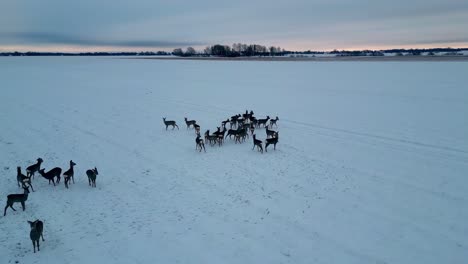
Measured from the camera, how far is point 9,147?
18.1 m

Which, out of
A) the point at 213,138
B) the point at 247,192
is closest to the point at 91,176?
the point at 247,192

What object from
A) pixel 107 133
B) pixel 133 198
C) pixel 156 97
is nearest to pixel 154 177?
pixel 133 198

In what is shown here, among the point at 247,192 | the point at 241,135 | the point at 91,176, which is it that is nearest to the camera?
the point at 247,192

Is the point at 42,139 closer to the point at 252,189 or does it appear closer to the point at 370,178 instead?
the point at 252,189

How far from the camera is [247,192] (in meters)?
12.5

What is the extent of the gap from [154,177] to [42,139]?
939 cm

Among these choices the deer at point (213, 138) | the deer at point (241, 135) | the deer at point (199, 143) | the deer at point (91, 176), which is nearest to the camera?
the deer at point (91, 176)

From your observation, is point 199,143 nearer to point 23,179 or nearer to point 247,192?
point 247,192

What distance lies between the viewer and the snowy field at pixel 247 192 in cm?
921

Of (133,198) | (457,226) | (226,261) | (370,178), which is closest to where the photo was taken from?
(226,261)

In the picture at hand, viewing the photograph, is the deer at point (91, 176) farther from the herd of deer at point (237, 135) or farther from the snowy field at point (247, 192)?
the herd of deer at point (237, 135)

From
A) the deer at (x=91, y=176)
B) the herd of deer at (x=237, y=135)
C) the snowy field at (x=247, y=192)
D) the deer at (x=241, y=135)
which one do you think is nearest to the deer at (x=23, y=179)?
the snowy field at (x=247, y=192)

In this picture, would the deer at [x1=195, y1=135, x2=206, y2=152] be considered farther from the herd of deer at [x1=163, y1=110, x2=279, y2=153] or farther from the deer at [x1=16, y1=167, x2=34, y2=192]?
the deer at [x1=16, y1=167, x2=34, y2=192]

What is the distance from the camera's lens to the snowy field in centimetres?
921
